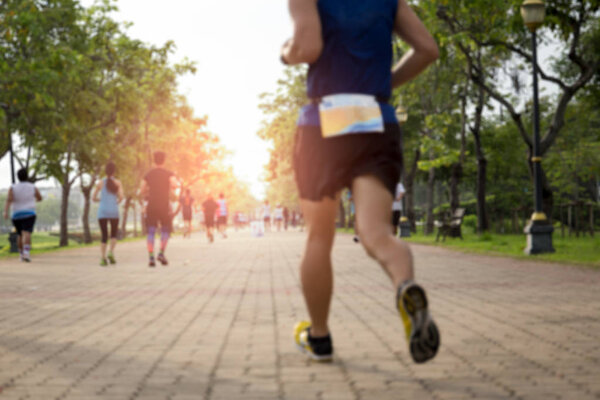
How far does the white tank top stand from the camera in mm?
15633

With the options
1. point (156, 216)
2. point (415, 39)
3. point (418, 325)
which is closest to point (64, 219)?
point (156, 216)

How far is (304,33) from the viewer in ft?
11.6

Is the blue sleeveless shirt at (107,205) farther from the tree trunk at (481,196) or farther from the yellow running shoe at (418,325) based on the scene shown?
the tree trunk at (481,196)

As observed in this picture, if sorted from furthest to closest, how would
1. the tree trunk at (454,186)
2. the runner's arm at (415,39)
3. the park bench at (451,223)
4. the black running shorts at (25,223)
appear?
the tree trunk at (454,186) < the park bench at (451,223) < the black running shorts at (25,223) < the runner's arm at (415,39)

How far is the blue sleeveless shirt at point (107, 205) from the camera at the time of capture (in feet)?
45.2

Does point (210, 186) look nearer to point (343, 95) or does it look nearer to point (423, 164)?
point (423, 164)

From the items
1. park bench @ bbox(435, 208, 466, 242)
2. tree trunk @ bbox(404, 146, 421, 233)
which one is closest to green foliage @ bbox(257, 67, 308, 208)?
tree trunk @ bbox(404, 146, 421, 233)

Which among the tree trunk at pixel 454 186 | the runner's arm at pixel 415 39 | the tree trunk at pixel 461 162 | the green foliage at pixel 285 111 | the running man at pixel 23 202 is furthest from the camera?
the green foliage at pixel 285 111

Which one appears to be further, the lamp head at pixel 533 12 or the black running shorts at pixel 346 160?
the lamp head at pixel 533 12

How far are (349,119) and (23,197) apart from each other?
13.6 meters

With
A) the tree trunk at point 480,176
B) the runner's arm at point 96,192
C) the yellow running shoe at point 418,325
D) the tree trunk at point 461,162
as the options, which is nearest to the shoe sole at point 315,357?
the yellow running shoe at point 418,325

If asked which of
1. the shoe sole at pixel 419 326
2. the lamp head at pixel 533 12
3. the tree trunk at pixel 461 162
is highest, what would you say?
the lamp head at pixel 533 12

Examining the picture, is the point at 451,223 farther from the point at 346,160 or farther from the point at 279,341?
the point at 346,160

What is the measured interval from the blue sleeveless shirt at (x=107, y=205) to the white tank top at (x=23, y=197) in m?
2.69
